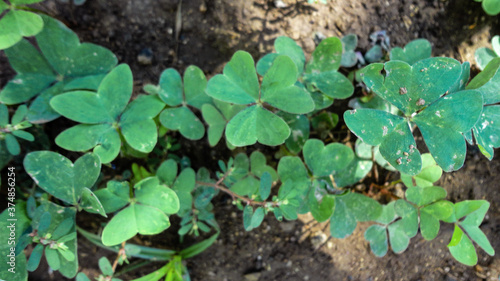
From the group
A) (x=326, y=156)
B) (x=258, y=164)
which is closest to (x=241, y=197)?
(x=258, y=164)

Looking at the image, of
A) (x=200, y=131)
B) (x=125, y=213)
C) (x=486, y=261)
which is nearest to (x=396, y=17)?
(x=200, y=131)

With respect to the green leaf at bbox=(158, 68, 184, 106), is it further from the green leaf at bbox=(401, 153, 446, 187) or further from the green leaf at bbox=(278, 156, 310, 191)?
the green leaf at bbox=(401, 153, 446, 187)

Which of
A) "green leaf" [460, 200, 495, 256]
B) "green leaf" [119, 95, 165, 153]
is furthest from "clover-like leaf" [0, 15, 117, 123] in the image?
"green leaf" [460, 200, 495, 256]

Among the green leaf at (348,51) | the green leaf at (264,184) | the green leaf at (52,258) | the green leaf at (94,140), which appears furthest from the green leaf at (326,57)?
the green leaf at (52,258)

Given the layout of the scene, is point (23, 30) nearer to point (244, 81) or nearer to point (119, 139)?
point (119, 139)

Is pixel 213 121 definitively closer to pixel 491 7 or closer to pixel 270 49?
pixel 270 49

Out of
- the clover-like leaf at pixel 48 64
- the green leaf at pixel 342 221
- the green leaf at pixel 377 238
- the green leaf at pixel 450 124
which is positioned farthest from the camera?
the green leaf at pixel 377 238

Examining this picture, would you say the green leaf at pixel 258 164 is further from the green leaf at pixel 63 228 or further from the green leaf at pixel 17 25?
the green leaf at pixel 17 25
